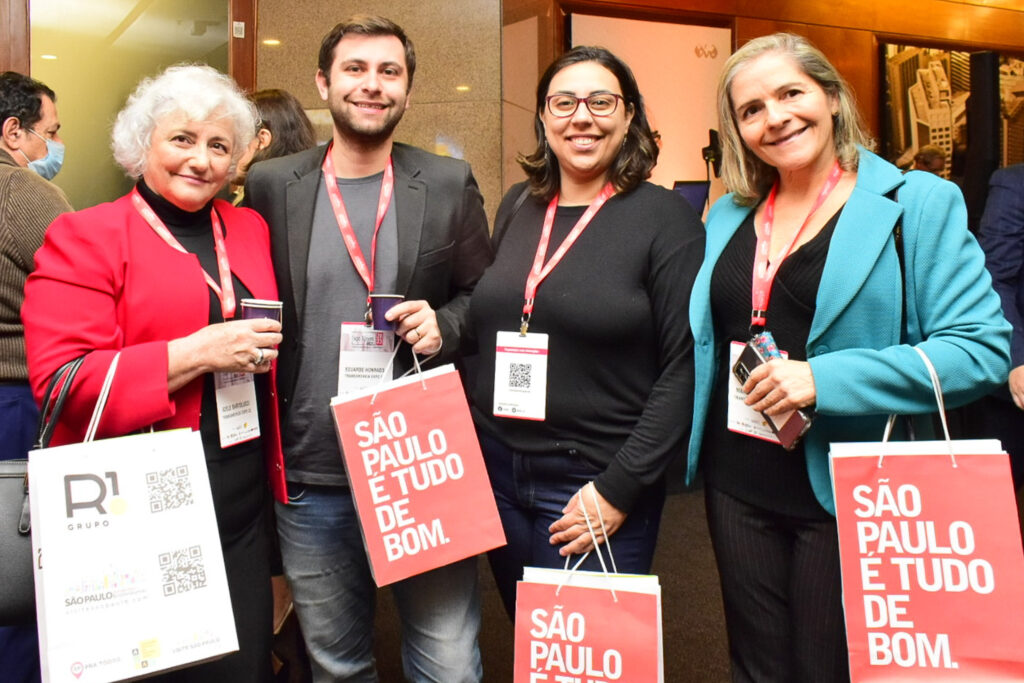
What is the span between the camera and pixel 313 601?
185 centimetres

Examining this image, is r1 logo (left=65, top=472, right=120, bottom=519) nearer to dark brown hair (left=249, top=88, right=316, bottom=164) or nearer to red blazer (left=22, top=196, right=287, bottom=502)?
red blazer (left=22, top=196, right=287, bottom=502)

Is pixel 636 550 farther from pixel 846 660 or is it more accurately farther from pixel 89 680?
pixel 89 680

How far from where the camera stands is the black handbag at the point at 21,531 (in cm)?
149

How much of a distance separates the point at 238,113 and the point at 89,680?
1169 mm

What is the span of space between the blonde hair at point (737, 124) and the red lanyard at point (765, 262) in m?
0.05

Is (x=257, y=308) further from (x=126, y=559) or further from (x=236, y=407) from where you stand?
(x=126, y=559)

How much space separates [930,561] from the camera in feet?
4.36

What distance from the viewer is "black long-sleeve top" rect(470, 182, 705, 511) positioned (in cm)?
169

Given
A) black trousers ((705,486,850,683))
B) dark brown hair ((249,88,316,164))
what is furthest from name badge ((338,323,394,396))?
dark brown hair ((249,88,316,164))

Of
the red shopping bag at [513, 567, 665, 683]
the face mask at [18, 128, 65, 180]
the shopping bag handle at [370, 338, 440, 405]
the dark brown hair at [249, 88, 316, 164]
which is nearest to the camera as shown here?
the red shopping bag at [513, 567, 665, 683]

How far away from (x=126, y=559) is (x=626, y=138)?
1.37 metres

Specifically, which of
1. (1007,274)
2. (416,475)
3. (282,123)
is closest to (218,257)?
(416,475)

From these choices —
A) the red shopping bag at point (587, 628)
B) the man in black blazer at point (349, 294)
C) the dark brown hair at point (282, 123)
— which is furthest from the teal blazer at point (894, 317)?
the dark brown hair at point (282, 123)

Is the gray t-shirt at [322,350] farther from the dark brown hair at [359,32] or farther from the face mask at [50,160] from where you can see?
the face mask at [50,160]
